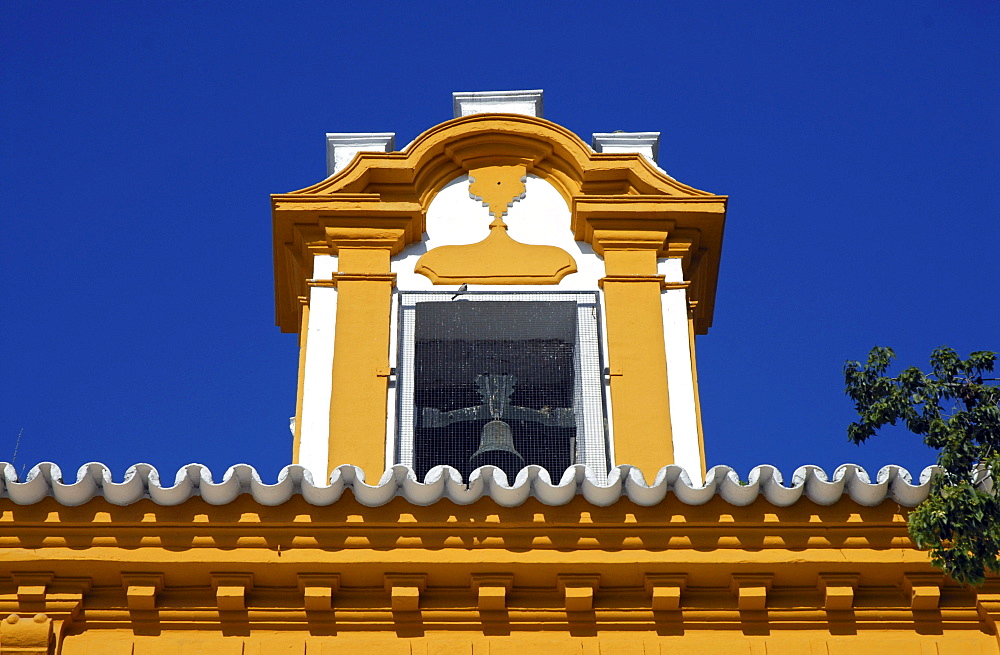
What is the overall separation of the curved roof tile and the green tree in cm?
23

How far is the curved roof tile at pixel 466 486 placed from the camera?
8.65m

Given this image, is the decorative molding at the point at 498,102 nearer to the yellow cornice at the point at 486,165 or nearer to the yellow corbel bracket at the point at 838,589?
the yellow cornice at the point at 486,165

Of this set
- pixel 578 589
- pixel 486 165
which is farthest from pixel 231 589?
pixel 486 165

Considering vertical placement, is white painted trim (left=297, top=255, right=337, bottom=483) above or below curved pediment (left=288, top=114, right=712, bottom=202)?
below

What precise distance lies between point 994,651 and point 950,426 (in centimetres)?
118

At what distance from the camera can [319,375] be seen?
1077 cm

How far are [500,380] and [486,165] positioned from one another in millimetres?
1741

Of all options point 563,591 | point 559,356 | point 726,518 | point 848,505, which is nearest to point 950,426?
point 848,505

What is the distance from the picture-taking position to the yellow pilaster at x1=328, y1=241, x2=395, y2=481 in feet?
33.8

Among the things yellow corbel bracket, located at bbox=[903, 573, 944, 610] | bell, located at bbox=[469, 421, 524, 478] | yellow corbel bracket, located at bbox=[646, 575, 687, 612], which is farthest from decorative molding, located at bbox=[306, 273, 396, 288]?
yellow corbel bracket, located at bbox=[903, 573, 944, 610]

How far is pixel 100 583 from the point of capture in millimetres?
8758

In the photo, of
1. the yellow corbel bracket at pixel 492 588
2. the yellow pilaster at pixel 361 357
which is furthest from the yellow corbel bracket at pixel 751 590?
the yellow pilaster at pixel 361 357

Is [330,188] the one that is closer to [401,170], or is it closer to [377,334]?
[401,170]

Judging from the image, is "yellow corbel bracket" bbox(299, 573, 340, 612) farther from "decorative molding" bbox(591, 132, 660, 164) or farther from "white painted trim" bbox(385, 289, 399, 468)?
"decorative molding" bbox(591, 132, 660, 164)
